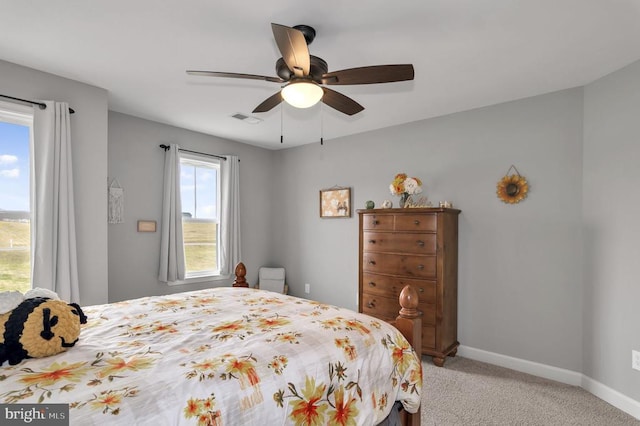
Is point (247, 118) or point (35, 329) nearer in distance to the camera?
point (35, 329)

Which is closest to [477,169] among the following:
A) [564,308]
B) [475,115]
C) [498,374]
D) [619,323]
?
[475,115]

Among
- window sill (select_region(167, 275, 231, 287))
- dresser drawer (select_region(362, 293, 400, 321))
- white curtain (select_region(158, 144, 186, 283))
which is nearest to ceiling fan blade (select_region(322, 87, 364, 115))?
dresser drawer (select_region(362, 293, 400, 321))

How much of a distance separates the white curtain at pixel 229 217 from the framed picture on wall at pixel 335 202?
1.19 meters

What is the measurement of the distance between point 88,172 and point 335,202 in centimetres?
280

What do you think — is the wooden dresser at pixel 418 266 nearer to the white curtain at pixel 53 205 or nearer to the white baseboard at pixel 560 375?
the white baseboard at pixel 560 375

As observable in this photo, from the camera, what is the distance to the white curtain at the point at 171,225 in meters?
3.93

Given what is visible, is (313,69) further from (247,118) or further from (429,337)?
(429,337)

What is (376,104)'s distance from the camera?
3.39m

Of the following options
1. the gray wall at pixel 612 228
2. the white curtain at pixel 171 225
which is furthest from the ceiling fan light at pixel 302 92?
the white curtain at pixel 171 225

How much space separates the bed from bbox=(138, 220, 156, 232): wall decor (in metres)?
1.98

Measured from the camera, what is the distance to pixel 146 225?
3.87 meters

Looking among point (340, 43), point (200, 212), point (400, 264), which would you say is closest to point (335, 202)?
point (400, 264)

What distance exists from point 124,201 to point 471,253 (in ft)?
12.2

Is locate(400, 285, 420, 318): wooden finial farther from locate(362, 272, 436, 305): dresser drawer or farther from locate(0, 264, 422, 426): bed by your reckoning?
locate(362, 272, 436, 305): dresser drawer
